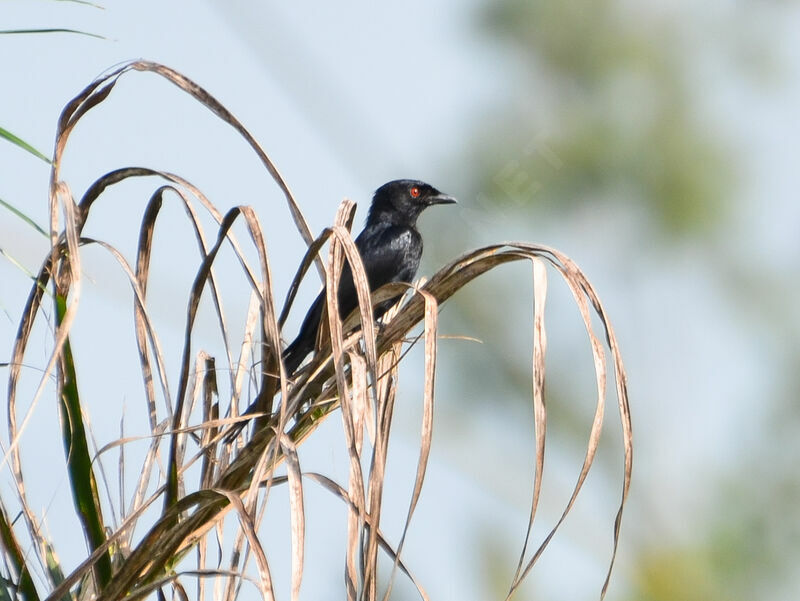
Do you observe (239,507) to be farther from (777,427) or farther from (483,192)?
(777,427)

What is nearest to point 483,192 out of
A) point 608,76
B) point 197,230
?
point 608,76

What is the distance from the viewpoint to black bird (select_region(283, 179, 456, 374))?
5422mm

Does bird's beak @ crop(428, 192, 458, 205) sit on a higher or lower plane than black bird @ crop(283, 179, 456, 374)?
higher

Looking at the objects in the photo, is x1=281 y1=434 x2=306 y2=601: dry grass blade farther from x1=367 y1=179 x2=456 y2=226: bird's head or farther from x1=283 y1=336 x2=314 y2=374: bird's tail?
x1=367 y1=179 x2=456 y2=226: bird's head

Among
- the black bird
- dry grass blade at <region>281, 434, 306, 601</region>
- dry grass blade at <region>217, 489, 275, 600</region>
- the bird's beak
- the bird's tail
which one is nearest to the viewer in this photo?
dry grass blade at <region>217, 489, 275, 600</region>

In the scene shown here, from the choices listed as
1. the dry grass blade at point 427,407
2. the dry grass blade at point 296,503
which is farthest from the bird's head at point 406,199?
the dry grass blade at point 296,503

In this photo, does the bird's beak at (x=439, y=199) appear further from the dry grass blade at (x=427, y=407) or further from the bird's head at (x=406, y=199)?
the dry grass blade at (x=427, y=407)

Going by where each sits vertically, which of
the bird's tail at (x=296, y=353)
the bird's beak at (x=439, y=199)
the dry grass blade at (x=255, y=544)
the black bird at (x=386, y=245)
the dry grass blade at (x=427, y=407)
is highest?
the bird's beak at (x=439, y=199)

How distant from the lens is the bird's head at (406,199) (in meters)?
6.78

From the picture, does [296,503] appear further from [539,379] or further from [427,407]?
[539,379]

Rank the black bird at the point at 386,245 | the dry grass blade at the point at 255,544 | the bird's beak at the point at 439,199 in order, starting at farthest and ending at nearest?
1. the bird's beak at the point at 439,199
2. the black bird at the point at 386,245
3. the dry grass blade at the point at 255,544

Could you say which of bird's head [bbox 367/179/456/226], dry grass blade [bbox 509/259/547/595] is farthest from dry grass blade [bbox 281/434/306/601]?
bird's head [bbox 367/179/456/226]

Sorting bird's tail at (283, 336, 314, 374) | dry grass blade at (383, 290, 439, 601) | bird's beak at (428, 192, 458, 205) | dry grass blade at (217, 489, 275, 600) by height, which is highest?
bird's beak at (428, 192, 458, 205)

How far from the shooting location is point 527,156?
10.3 meters
